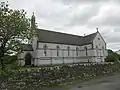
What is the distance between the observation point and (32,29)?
72.9 feet

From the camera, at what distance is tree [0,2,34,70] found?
18500 mm

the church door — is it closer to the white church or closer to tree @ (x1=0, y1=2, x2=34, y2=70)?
the white church

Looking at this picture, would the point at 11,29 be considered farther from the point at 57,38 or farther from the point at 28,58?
the point at 57,38

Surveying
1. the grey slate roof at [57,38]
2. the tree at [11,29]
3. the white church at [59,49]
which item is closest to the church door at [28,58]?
the white church at [59,49]

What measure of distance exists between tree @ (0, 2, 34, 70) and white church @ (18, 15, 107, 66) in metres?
12.1

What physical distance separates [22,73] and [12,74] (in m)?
1.31

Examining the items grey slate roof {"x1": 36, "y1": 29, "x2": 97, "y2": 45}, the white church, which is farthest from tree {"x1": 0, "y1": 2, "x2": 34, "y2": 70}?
grey slate roof {"x1": 36, "y1": 29, "x2": 97, "y2": 45}

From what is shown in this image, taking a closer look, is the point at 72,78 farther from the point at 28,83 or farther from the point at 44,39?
the point at 44,39

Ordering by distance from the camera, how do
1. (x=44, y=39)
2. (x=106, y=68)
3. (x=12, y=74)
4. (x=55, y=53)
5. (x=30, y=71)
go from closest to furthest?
(x=12, y=74)
(x=30, y=71)
(x=106, y=68)
(x=44, y=39)
(x=55, y=53)

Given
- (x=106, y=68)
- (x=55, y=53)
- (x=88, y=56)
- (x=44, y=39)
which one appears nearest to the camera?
(x=106, y=68)

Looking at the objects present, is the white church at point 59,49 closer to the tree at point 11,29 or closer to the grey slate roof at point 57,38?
the grey slate roof at point 57,38

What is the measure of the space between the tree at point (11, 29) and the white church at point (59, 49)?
1215 centimetres

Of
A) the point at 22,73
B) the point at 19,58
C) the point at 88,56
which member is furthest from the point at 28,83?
the point at 88,56

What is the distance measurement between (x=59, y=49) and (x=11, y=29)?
24.2 meters
